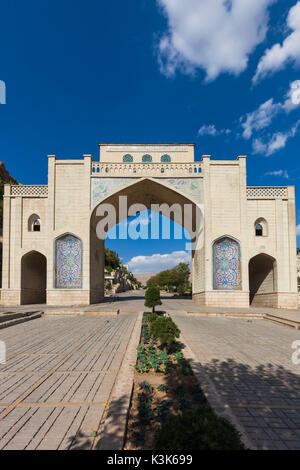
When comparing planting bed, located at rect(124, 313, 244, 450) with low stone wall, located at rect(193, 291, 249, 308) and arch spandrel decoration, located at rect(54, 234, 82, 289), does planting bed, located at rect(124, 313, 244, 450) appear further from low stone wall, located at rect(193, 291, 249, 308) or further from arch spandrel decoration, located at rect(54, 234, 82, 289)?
arch spandrel decoration, located at rect(54, 234, 82, 289)

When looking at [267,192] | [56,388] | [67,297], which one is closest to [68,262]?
[67,297]

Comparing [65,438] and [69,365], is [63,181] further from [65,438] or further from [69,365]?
[65,438]

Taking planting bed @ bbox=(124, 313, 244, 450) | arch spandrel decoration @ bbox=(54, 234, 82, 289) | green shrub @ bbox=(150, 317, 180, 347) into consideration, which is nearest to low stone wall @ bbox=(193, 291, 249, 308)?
arch spandrel decoration @ bbox=(54, 234, 82, 289)

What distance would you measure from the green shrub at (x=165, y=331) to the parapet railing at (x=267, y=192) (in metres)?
12.7

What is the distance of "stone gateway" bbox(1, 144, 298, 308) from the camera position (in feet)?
52.4

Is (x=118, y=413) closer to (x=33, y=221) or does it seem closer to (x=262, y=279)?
(x=33, y=221)

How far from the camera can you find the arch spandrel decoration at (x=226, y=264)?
15906 millimetres

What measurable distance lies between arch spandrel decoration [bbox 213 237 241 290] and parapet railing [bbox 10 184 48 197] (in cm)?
1099

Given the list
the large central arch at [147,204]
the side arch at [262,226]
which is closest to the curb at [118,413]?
the large central arch at [147,204]

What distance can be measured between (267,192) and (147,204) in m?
8.38

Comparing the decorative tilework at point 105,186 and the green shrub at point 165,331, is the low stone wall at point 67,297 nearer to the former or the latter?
the decorative tilework at point 105,186

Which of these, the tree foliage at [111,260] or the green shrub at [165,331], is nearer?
the green shrub at [165,331]

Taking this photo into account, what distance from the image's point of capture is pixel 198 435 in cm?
153

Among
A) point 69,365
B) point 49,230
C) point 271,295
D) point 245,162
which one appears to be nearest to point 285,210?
point 245,162
